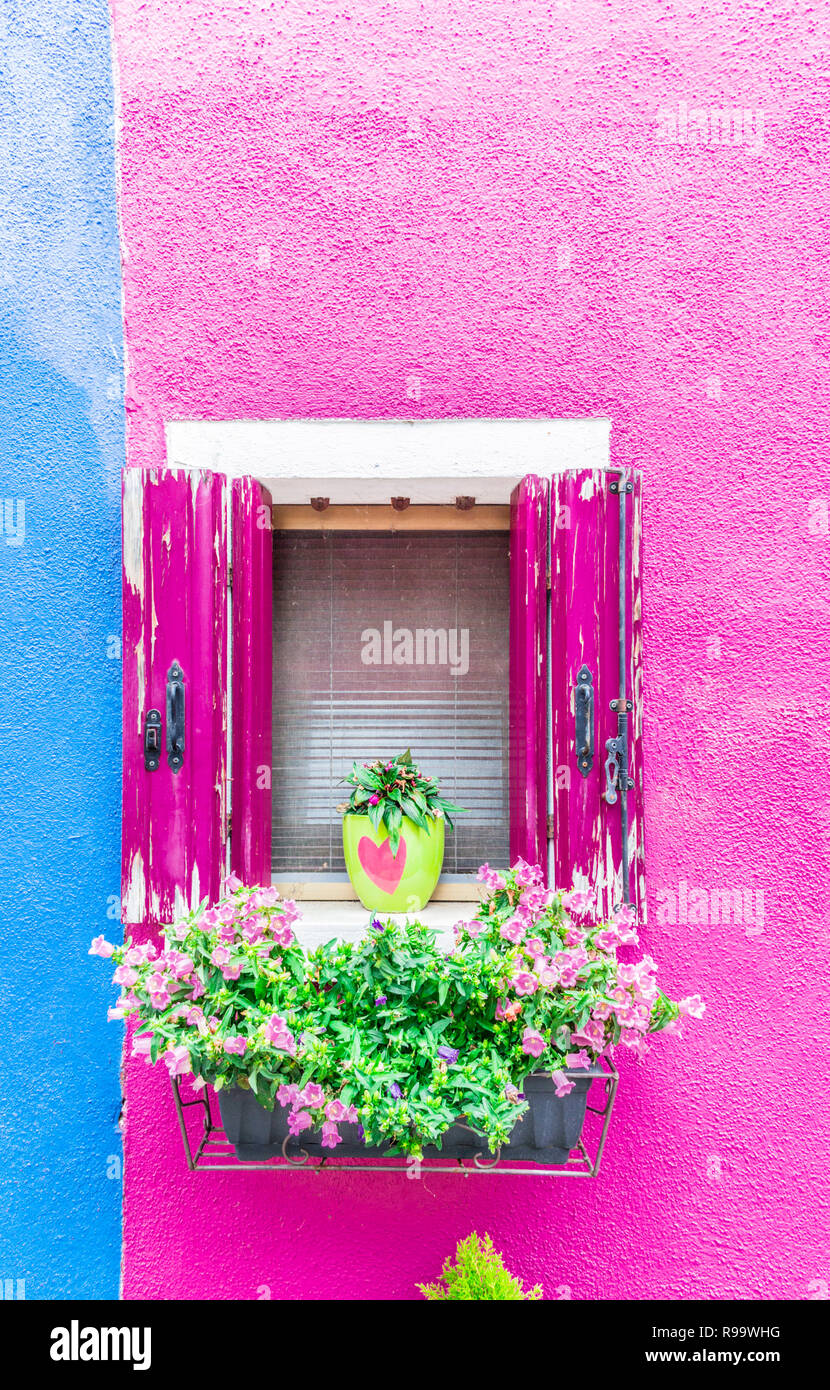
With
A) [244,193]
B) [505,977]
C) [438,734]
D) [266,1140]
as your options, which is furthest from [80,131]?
[266,1140]

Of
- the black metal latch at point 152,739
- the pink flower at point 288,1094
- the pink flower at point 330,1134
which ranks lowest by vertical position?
the pink flower at point 330,1134

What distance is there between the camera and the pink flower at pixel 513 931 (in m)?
1.77

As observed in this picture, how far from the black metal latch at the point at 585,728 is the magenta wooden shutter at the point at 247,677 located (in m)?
0.86

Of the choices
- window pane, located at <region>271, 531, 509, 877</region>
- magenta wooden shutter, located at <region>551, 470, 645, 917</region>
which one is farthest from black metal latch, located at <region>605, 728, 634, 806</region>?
window pane, located at <region>271, 531, 509, 877</region>

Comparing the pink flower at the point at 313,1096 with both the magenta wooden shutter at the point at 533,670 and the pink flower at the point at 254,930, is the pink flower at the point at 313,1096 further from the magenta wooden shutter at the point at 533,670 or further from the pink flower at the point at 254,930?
the magenta wooden shutter at the point at 533,670

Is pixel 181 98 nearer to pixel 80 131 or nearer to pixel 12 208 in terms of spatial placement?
pixel 80 131

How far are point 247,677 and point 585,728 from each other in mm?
909

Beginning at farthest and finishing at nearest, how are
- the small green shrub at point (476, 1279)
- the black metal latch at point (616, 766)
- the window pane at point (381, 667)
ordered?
the window pane at point (381, 667) → the black metal latch at point (616, 766) → the small green shrub at point (476, 1279)

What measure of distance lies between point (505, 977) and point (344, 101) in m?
2.32

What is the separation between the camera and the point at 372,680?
240 cm

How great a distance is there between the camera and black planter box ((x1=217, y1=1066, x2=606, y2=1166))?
5.83 feet

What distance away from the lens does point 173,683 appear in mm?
Result: 2047

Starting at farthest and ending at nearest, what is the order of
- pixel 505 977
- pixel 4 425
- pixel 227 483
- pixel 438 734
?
pixel 438 734
pixel 4 425
pixel 227 483
pixel 505 977

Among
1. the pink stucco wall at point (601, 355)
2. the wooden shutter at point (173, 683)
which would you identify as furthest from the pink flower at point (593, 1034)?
the wooden shutter at point (173, 683)
